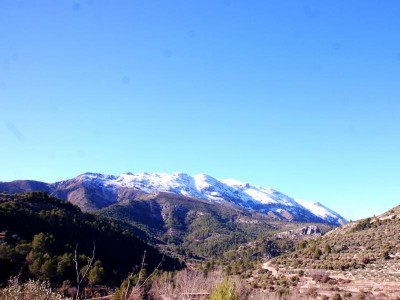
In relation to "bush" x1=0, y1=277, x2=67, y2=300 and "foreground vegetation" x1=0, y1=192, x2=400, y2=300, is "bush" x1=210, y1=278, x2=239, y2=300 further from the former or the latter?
"bush" x1=0, y1=277, x2=67, y2=300

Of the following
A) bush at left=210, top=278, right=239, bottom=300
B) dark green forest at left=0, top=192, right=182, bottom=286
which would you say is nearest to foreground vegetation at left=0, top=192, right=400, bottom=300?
bush at left=210, top=278, right=239, bottom=300

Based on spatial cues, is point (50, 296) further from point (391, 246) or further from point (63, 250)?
point (63, 250)

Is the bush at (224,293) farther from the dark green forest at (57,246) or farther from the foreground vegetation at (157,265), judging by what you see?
the dark green forest at (57,246)

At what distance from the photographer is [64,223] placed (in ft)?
250

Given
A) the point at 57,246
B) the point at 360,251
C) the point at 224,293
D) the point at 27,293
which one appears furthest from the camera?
the point at 57,246

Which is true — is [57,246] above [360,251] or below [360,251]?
below

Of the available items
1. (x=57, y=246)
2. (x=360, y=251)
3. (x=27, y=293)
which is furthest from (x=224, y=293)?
(x=57, y=246)

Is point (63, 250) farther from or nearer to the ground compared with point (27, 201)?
nearer to the ground

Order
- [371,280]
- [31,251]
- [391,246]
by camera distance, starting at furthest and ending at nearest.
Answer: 1. [31,251]
2. [391,246]
3. [371,280]

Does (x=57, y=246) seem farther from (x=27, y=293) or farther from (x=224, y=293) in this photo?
(x=224, y=293)

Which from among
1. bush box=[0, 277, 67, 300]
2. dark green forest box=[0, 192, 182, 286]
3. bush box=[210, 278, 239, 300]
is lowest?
dark green forest box=[0, 192, 182, 286]

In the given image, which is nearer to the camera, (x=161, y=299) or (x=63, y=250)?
(x=161, y=299)

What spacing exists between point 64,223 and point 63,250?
13033mm

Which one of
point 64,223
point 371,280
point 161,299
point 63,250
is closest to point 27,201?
point 64,223
